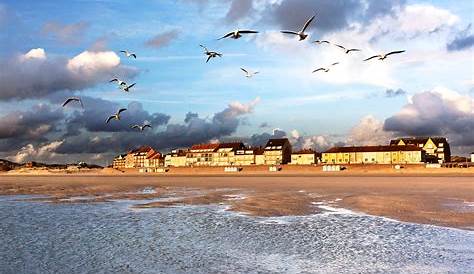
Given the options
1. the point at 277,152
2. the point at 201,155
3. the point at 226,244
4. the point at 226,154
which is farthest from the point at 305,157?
the point at 226,244

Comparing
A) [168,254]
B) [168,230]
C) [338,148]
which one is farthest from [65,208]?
[338,148]

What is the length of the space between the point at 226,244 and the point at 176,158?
153759 mm

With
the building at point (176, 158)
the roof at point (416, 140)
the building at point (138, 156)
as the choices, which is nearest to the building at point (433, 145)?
the roof at point (416, 140)

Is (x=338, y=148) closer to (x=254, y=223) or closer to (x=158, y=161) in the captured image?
(x=158, y=161)

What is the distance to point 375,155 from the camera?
123250 mm

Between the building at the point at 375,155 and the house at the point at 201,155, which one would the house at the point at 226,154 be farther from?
the building at the point at 375,155

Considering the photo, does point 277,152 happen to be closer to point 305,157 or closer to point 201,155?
point 305,157

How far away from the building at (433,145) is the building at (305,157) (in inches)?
804

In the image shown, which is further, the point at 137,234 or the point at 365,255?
the point at 137,234

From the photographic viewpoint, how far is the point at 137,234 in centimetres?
1647

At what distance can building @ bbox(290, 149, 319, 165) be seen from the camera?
13812 cm

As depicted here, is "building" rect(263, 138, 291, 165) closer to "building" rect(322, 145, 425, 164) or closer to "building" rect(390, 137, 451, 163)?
"building" rect(322, 145, 425, 164)

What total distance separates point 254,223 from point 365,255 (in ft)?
Answer: 21.7

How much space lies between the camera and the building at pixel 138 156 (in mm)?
187250
